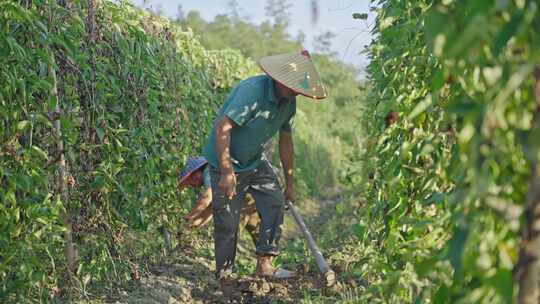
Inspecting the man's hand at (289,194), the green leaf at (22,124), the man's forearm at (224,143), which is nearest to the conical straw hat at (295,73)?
the man's forearm at (224,143)

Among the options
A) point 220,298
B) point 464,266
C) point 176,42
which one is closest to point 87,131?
point 220,298

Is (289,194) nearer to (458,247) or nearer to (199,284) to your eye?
(199,284)

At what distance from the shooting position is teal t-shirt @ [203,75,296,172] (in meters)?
4.43

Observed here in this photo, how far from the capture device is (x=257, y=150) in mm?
4754

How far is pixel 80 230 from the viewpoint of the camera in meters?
4.23

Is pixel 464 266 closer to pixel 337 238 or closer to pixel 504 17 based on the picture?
pixel 504 17

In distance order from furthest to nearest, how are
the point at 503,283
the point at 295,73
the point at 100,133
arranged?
1. the point at 295,73
2. the point at 100,133
3. the point at 503,283

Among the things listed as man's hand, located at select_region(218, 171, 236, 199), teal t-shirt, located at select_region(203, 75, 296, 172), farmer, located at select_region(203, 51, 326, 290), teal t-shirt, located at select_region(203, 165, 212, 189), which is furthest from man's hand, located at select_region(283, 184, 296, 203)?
man's hand, located at select_region(218, 171, 236, 199)

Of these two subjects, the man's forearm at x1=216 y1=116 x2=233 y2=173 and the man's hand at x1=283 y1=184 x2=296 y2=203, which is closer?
the man's forearm at x1=216 y1=116 x2=233 y2=173

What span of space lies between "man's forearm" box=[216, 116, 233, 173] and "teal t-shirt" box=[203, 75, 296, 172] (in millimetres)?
53

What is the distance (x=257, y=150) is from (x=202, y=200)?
0.79 m

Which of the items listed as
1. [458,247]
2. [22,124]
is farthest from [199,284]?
[458,247]

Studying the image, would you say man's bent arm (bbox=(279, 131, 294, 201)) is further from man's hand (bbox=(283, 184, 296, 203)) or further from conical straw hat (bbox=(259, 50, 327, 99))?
conical straw hat (bbox=(259, 50, 327, 99))

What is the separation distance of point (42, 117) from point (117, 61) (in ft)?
3.92
